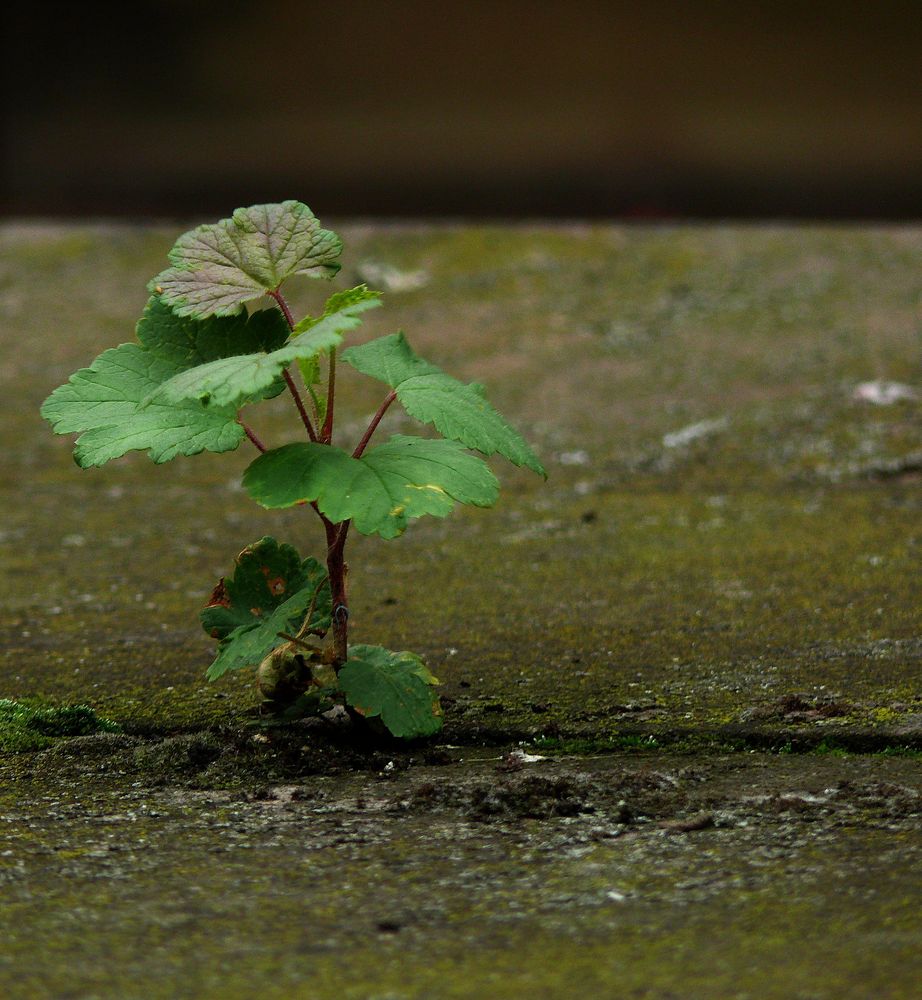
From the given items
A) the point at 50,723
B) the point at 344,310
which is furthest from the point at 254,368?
the point at 50,723

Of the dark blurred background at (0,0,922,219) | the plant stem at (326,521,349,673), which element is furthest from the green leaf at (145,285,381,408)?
the dark blurred background at (0,0,922,219)

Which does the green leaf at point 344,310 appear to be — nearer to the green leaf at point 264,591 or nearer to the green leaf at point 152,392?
the green leaf at point 152,392

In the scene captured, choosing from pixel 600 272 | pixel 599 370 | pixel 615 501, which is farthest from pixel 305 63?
pixel 615 501

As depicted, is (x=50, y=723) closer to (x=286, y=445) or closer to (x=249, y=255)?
(x=286, y=445)

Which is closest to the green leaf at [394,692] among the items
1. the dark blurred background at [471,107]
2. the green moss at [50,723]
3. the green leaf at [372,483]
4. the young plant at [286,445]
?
the young plant at [286,445]

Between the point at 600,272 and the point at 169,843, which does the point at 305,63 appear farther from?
the point at 169,843

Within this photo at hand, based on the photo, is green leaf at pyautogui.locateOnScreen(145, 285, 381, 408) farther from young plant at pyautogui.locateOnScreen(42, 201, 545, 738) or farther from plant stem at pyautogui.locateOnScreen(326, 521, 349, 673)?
plant stem at pyautogui.locateOnScreen(326, 521, 349, 673)
